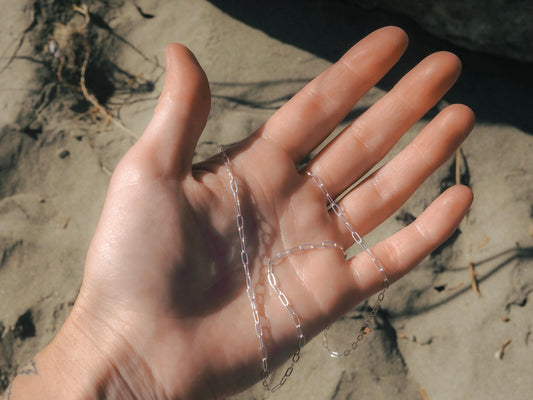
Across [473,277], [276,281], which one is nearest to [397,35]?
[276,281]

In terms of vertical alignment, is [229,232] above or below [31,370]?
above

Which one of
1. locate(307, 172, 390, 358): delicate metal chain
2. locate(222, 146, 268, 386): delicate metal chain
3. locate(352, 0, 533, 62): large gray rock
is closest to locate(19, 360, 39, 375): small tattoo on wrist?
locate(222, 146, 268, 386): delicate metal chain

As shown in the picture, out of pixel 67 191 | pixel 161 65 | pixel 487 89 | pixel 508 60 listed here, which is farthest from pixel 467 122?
pixel 67 191

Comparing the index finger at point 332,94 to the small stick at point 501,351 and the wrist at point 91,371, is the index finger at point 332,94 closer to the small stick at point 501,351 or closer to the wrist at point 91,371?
the wrist at point 91,371

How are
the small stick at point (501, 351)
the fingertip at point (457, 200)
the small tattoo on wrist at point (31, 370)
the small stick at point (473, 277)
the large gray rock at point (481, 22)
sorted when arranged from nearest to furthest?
1. the small tattoo on wrist at point (31, 370)
2. the fingertip at point (457, 200)
3. the small stick at point (501, 351)
4. the small stick at point (473, 277)
5. the large gray rock at point (481, 22)

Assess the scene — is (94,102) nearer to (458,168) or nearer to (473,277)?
(458,168)

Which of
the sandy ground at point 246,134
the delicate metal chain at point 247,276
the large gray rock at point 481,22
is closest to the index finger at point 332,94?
the delicate metal chain at point 247,276
